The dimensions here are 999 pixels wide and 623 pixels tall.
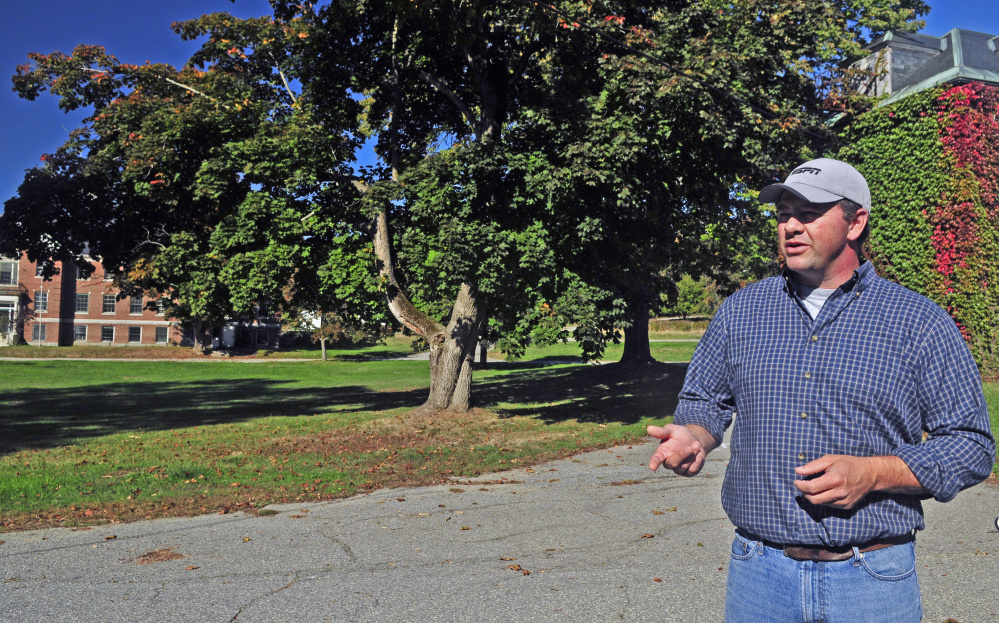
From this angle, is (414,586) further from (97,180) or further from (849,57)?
(849,57)

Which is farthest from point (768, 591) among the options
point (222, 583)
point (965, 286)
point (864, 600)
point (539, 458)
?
point (965, 286)

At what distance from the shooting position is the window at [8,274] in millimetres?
64875

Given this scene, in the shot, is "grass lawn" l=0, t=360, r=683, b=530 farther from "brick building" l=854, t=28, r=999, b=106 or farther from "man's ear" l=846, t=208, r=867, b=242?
"brick building" l=854, t=28, r=999, b=106

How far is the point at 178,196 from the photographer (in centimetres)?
1534

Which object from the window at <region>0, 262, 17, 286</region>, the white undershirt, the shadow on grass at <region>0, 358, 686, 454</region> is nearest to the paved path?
the white undershirt

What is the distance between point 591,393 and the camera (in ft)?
72.9

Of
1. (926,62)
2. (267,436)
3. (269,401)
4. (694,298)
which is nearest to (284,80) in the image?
(267,436)

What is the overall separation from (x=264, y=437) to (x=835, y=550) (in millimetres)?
12967

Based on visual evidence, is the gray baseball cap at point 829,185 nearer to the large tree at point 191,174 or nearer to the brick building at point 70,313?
the large tree at point 191,174

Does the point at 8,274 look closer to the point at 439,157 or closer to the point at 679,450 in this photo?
the point at 439,157

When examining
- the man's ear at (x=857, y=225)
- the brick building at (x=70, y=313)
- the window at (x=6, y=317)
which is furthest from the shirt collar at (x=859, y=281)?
the window at (x=6, y=317)

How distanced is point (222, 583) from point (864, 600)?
178 inches

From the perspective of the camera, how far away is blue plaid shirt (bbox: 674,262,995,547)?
7.25 feet

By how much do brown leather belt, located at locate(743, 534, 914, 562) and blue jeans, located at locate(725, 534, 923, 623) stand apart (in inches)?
0.5
